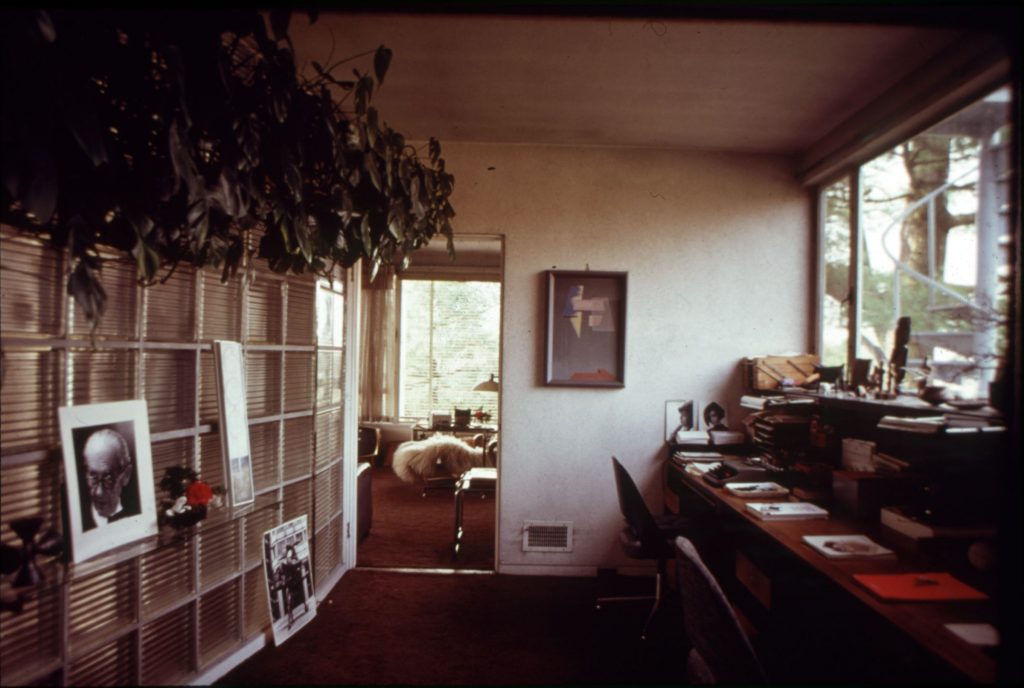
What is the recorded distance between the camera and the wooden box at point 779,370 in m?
3.26

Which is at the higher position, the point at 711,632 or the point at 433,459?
the point at 711,632

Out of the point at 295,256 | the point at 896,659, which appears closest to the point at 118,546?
the point at 295,256

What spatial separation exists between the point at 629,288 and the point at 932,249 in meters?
1.55

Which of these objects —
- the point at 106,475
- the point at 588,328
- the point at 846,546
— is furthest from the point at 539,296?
the point at 106,475

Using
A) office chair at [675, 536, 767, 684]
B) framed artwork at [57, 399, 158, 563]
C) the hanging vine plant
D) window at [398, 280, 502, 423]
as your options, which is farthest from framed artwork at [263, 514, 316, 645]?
window at [398, 280, 502, 423]

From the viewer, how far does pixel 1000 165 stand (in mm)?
2027

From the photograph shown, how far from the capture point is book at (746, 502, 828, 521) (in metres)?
2.19

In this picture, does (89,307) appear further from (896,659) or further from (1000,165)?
(1000,165)

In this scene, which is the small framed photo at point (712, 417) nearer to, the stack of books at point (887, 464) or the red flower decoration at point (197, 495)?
the stack of books at point (887, 464)

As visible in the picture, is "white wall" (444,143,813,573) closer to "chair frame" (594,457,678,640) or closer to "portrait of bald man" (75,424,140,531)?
"chair frame" (594,457,678,640)

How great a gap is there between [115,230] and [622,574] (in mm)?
3248

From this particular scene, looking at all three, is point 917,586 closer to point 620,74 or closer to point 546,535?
point 546,535

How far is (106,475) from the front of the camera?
1369 millimetres

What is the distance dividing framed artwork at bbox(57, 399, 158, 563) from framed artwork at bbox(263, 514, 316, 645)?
43cm
